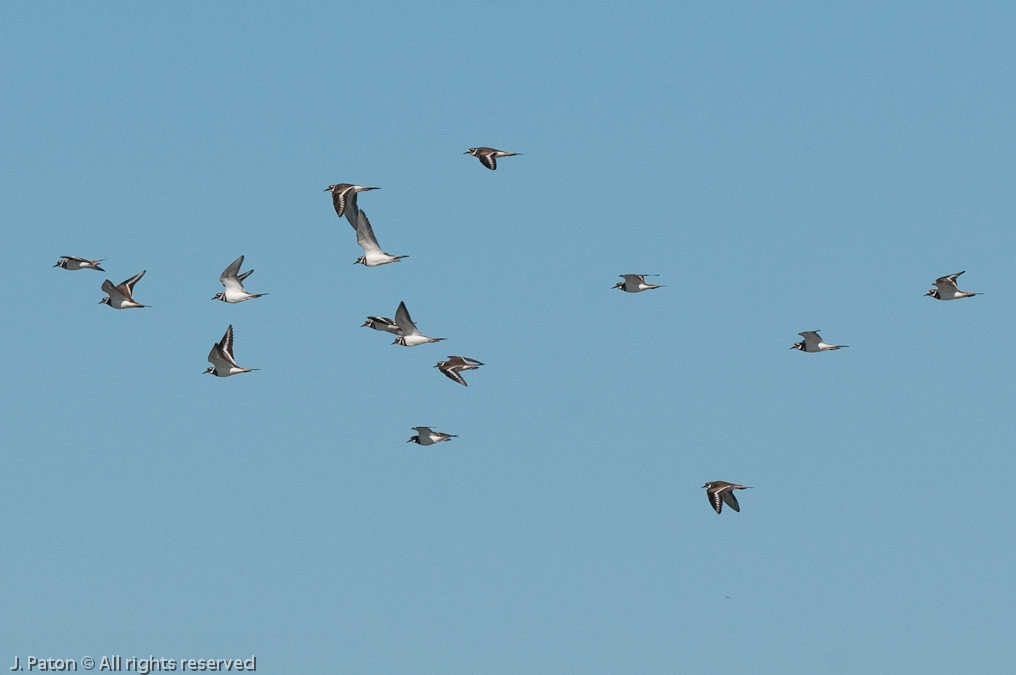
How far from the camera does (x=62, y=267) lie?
3743 inches

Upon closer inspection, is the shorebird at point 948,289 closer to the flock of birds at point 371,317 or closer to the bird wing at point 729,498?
the flock of birds at point 371,317

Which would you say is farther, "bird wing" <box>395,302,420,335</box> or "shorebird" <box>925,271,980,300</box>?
"shorebird" <box>925,271,980,300</box>

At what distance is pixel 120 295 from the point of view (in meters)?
93.6

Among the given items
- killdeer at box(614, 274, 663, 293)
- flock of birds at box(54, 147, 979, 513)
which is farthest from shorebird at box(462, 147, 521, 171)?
killdeer at box(614, 274, 663, 293)

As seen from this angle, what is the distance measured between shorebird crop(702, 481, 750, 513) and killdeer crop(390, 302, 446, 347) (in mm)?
13854

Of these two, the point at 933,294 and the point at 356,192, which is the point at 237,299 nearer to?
the point at 356,192

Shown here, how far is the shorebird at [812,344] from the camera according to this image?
97.9 metres

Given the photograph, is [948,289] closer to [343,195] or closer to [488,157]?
[488,157]

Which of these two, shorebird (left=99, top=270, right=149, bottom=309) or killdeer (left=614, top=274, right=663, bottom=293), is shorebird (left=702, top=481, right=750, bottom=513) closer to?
killdeer (left=614, top=274, right=663, bottom=293)

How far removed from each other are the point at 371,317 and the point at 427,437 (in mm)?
6366

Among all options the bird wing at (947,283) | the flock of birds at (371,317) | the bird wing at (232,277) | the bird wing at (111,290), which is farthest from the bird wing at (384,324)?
the bird wing at (947,283)

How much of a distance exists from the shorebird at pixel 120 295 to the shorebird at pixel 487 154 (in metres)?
16.6

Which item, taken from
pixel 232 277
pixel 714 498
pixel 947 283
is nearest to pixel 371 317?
pixel 232 277

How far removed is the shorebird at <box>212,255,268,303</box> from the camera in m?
93.4
